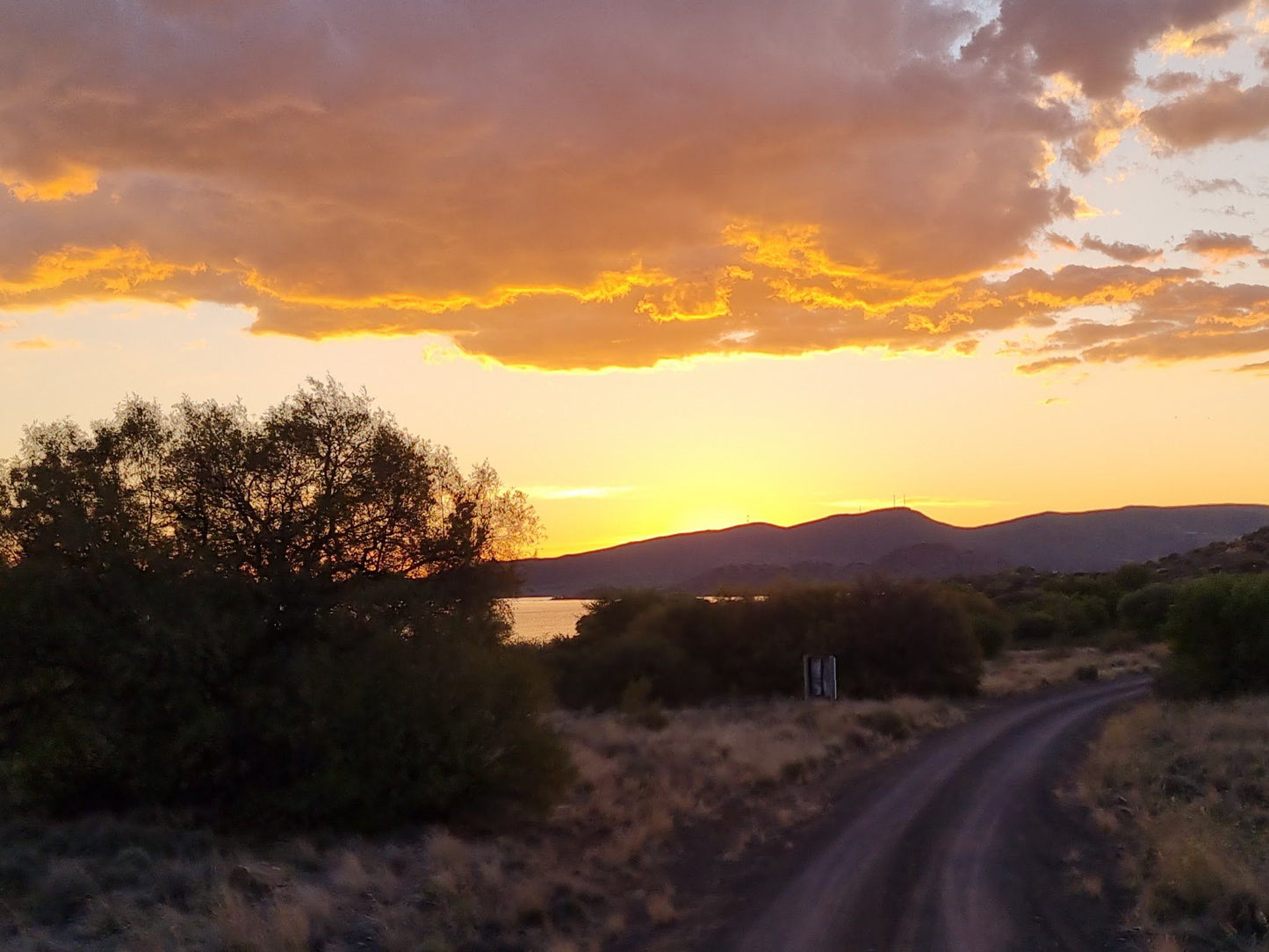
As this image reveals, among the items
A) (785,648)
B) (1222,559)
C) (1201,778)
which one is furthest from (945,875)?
(1222,559)

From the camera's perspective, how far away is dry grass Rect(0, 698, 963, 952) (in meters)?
11.4

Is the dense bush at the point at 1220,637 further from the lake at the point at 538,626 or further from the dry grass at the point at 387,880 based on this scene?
the lake at the point at 538,626

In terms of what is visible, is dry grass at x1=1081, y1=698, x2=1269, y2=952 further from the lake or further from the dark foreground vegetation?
the lake

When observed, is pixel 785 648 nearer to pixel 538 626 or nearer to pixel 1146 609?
pixel 1146 609

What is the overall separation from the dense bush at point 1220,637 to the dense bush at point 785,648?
983 centimetres

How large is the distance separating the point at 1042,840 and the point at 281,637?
43.7 ft

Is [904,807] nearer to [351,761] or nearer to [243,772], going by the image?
[351,761]

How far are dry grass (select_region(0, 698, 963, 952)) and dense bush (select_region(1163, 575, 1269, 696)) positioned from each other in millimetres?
20140

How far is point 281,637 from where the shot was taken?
1717cm

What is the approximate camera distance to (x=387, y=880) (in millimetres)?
13500

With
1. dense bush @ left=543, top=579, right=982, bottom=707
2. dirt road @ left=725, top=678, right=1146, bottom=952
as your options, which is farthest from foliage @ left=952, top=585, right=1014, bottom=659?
dirt road @ left=725, top=678, right=1146, bottom=952

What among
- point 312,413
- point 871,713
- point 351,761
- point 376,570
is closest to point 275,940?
point 351,761

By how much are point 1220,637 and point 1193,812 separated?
804 inches

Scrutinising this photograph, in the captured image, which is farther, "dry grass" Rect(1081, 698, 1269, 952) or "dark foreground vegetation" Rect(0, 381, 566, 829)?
"dark foreground vegetation" Rect(0, 381, 566, 829)
